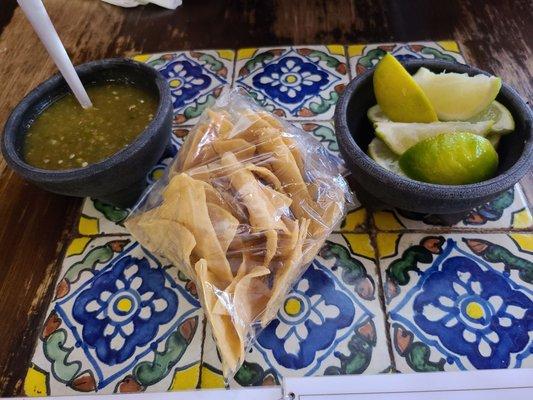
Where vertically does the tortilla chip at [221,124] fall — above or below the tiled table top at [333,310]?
above

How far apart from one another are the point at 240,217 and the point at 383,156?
0.20m

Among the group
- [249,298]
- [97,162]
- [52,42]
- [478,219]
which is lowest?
[478,219]

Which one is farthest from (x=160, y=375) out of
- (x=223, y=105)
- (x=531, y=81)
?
(x=531, y=81)

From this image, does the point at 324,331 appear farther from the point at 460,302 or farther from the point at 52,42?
the point at 52,42

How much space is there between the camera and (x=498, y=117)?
0.56 m

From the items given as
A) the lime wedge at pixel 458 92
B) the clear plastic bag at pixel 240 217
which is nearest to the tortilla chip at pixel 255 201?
the clear plastic bag at pixel 240 217

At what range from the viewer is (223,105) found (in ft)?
2.13

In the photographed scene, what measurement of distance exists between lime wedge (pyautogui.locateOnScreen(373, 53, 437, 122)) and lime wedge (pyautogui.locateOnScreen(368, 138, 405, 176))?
0.04 metres

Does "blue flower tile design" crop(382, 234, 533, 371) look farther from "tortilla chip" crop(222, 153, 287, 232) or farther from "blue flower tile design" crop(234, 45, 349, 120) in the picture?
"blue flower tile design" crop(234, 45, 349, 120)

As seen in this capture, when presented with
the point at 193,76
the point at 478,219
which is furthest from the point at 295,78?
the point at 478,219

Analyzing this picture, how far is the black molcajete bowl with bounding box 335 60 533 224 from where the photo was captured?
1.56 feet

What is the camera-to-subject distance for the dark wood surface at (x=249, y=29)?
0.85m

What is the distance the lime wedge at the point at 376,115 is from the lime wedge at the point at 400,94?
15mm

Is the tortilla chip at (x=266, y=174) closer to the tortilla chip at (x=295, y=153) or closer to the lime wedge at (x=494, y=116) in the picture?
the tortilla chip at (x=295, y=153)
